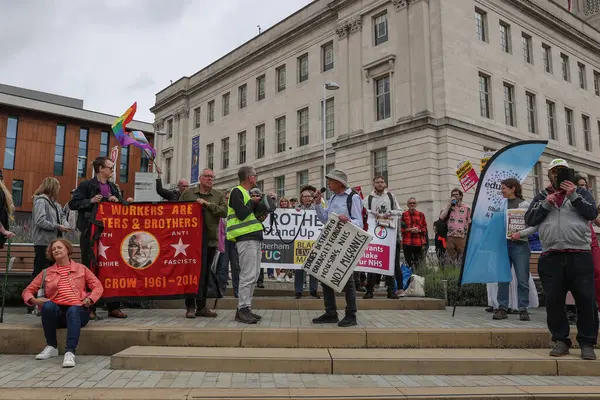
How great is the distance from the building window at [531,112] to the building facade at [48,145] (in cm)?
4112

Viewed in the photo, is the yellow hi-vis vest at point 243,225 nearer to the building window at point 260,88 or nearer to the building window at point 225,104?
the building window at point 260,88

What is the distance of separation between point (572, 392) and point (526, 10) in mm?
31379

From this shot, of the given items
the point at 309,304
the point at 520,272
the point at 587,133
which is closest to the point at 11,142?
the point at 309,304

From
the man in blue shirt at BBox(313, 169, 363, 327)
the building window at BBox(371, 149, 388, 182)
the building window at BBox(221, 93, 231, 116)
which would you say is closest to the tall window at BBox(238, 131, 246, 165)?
the building window at BBox(221, 93, 231, 116)

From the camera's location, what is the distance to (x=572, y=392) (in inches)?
161

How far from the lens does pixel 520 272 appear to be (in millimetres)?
6930

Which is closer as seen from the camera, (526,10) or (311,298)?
(311,298)

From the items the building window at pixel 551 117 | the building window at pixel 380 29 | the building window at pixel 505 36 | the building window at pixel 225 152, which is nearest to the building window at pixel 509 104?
the building window at pixel 505 36

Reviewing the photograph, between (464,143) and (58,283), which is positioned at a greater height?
(464,143)

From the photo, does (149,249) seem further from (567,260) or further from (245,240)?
(567,260)

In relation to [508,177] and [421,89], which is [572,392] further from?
[421,89]

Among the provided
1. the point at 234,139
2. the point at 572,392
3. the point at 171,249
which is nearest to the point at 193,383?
the point at 171,249

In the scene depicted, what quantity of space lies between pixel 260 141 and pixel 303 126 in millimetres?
5092

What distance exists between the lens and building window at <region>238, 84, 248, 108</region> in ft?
127
